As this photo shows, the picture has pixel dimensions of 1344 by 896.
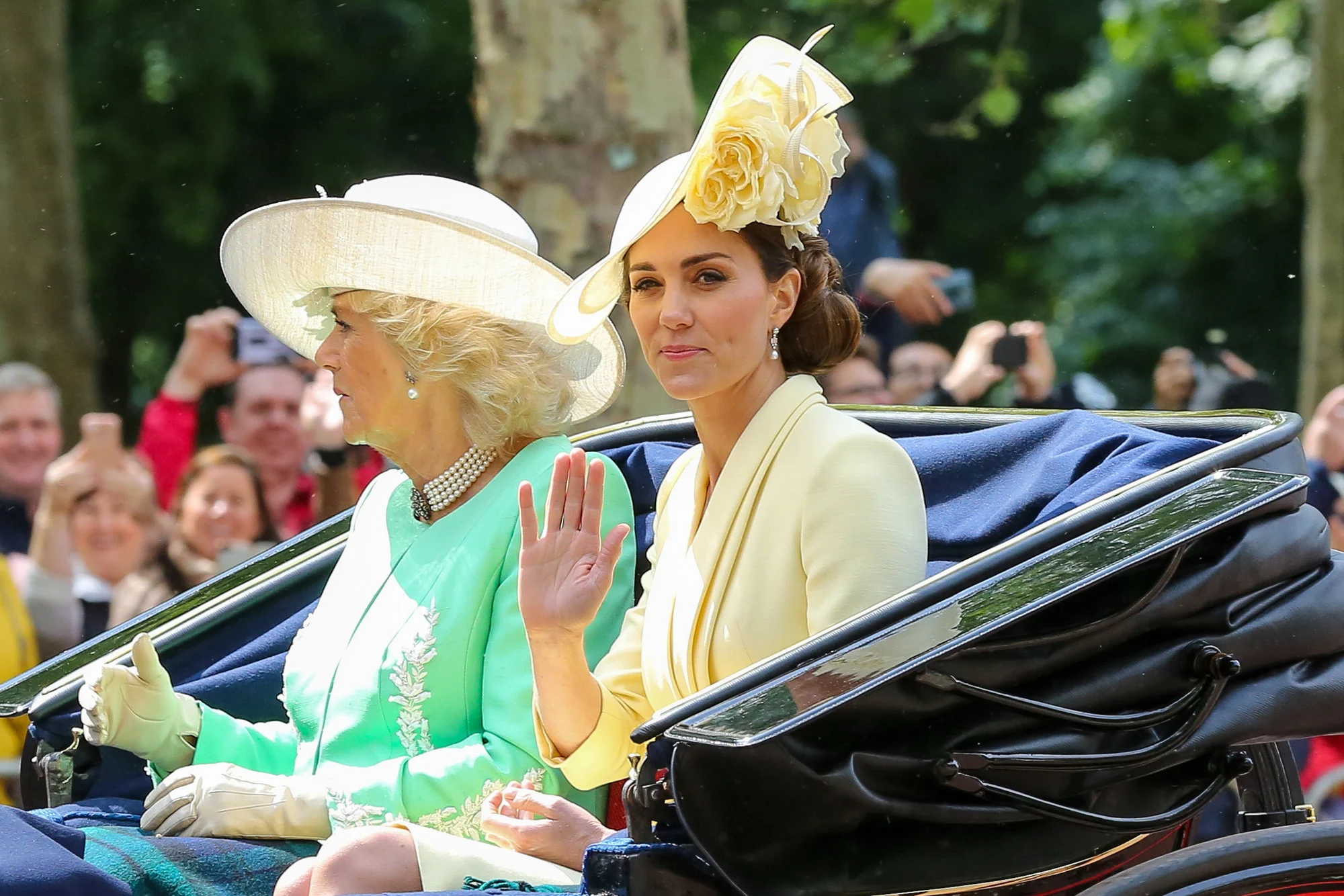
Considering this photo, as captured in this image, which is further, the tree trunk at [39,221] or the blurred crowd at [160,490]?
the tree trunk at [39,221]

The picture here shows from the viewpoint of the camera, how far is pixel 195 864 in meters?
2.63

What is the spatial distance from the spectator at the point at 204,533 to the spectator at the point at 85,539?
0.26ft

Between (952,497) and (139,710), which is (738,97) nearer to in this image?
(952,497)

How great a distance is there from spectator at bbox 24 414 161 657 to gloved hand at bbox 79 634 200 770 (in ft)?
6.94

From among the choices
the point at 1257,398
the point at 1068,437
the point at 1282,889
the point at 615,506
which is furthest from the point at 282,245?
the point at 1257,398

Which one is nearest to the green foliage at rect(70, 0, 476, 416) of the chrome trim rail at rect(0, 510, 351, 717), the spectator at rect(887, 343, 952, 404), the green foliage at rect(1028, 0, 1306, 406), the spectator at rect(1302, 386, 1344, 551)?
the green foliage at rect(1028, 0, 1306, 406)

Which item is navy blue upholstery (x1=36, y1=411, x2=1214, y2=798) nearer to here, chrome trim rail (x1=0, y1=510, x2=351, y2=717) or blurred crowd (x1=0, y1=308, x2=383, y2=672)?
chrome trim rail (x1=0, y1=510, x2=351, y2=717)

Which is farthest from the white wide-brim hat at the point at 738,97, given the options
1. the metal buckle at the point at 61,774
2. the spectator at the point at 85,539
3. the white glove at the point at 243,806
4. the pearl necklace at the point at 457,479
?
the spectator at the point at 85,539

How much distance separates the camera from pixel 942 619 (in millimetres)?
2111

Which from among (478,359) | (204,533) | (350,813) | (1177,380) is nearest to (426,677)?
(350,813)

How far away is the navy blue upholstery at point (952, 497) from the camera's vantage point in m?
2.58

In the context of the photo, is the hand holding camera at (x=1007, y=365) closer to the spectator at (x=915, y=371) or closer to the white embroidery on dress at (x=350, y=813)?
the spectator at (x=915, y=371)

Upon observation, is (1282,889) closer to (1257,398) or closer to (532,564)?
(532,564)

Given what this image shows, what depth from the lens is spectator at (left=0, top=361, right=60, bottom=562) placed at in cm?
520
